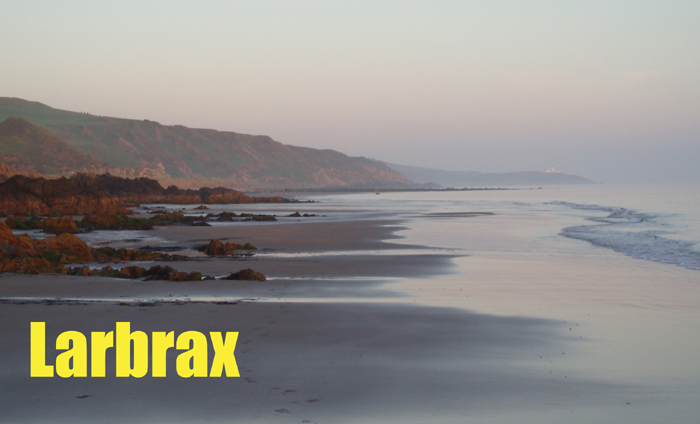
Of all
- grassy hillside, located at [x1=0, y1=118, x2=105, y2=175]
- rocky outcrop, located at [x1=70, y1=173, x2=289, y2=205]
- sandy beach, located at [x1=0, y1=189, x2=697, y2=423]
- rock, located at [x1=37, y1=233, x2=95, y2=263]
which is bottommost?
sandy beach, located at [x1=0, y1=189, x2=697, y2=423]

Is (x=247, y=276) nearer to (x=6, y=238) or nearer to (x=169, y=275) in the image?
(x=169, y=275)

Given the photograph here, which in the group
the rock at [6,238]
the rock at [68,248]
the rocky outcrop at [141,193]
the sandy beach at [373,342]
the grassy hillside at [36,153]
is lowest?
the sandy beach at [373,342]

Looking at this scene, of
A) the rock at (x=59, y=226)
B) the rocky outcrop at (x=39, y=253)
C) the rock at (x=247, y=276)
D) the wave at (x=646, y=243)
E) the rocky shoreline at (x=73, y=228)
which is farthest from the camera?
the rock at (x=59, y=226)

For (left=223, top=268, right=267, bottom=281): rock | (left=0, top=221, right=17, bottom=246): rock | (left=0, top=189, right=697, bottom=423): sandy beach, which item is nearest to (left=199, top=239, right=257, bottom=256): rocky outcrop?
(left=0, top=189, right=697, bottom=423): sandy beach

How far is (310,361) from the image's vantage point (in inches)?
214

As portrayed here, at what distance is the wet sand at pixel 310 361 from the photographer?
431cm

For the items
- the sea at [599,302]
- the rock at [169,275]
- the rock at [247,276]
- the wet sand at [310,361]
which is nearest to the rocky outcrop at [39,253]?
the wet sand at [310,361]

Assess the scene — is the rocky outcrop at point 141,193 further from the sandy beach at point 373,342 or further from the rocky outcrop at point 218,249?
the sandy beach at point 373,342

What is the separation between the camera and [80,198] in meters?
35.4

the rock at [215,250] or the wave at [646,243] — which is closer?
the wave at [646,243]

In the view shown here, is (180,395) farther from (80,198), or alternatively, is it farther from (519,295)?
(80,198)

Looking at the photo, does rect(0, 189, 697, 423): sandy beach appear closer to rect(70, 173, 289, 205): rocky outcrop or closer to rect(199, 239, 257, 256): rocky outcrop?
rect(199, 239, 257, 256): rocky outcrop

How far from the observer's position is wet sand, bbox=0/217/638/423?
4.31 metres

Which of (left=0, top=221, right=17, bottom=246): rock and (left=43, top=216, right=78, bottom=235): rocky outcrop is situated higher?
(left=0, top=221, right=17, bottom=246): rock
